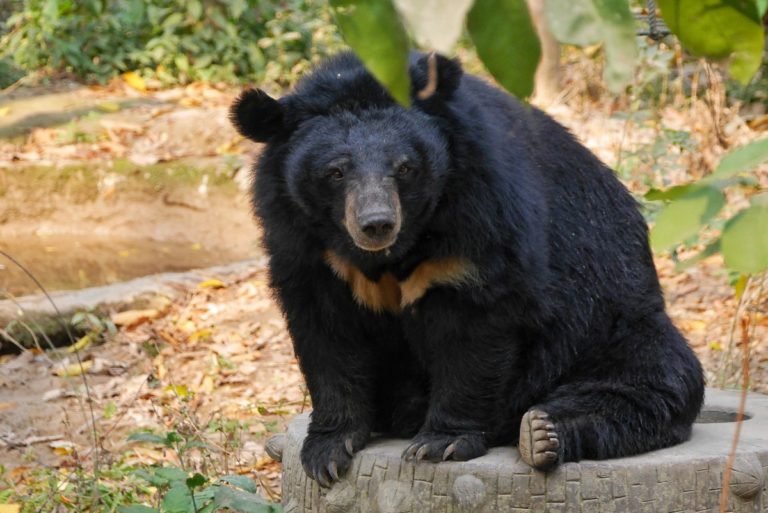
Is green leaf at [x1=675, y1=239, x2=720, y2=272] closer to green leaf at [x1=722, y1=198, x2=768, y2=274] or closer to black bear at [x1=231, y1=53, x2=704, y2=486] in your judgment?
green leaf at [x1=722, y1=198, x2=768, y2=274]

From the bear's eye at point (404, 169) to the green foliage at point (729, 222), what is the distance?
8.03 ft

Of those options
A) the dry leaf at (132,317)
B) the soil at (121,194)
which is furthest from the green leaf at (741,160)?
the soil at (121,194)

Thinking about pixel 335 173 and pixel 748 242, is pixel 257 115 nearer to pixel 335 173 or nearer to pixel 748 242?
pixel 335 173

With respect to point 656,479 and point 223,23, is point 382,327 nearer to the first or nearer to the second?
point 656,479

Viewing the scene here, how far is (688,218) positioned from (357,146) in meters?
2.53

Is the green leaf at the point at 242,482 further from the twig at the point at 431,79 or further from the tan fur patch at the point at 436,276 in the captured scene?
the twig at the point at 431,79

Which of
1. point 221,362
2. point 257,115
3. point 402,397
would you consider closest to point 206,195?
point 221,362

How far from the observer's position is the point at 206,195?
31.4 feet

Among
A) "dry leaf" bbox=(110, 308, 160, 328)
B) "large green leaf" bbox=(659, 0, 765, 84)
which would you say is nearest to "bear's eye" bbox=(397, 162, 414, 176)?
"large green leaf" bbox=(659, 0, 765, 84)

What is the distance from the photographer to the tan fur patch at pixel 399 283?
3.31 metres

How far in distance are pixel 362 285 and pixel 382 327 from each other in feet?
0.66

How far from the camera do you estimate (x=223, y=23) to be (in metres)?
11.9

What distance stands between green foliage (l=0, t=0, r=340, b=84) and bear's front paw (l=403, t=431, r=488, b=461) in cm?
867

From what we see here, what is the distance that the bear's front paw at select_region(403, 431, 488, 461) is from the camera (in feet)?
11.0
